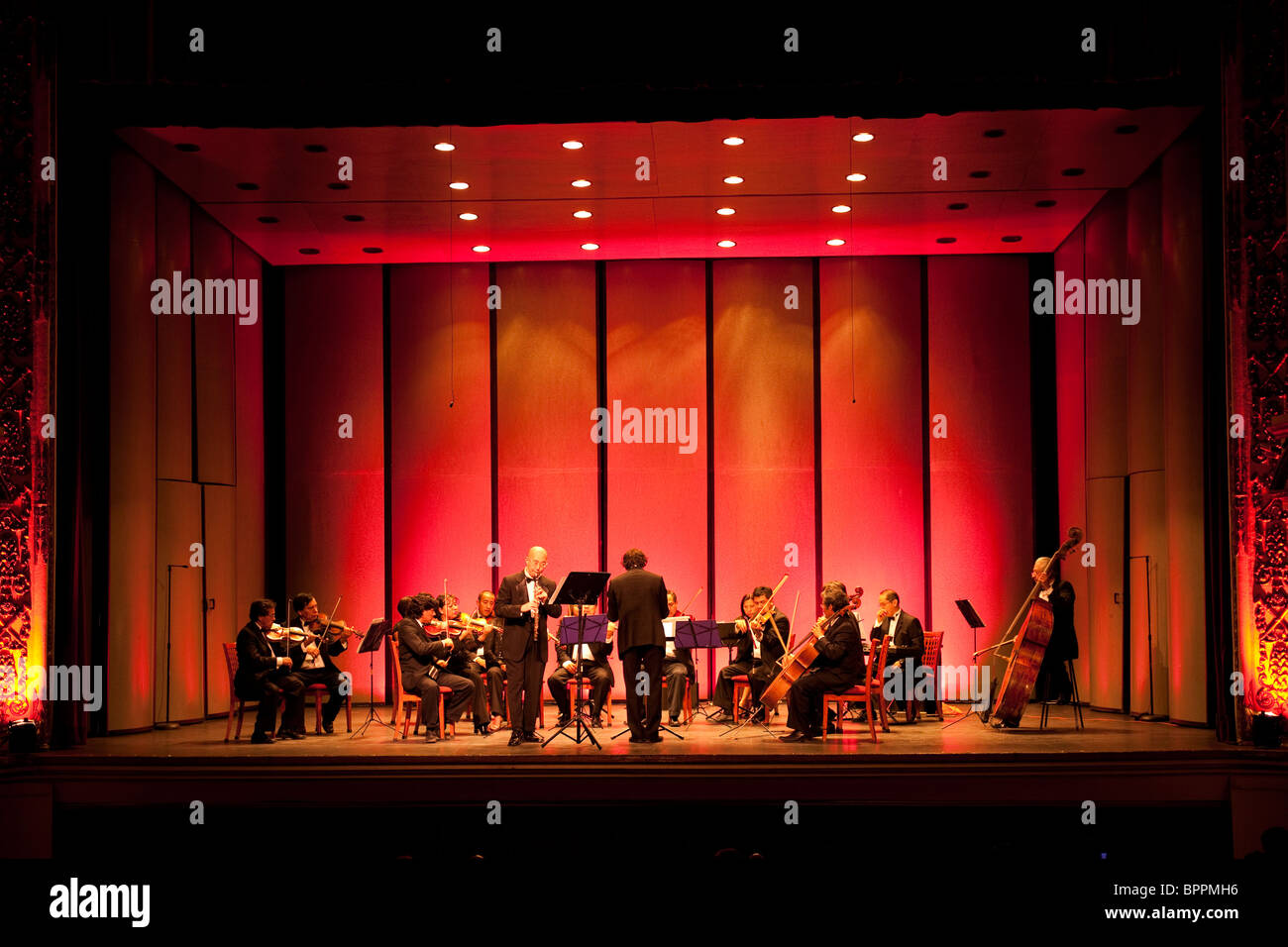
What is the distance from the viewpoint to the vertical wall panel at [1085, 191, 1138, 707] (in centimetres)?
951

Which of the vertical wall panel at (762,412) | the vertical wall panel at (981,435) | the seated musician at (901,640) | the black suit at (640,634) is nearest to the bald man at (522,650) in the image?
the black suit at (640,634)

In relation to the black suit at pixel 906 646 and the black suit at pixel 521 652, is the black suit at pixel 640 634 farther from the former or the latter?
the black suit at pixel 906 646

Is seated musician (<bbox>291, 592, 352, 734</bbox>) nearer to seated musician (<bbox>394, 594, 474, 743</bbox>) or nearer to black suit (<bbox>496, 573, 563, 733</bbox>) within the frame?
seated musician (<bbox>394, 594, 474, 743</bbox>)

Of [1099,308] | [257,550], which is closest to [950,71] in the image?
[1099,308]

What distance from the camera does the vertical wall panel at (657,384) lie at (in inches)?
446

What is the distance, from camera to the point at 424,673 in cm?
812

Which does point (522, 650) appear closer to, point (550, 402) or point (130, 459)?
point (130, 459)

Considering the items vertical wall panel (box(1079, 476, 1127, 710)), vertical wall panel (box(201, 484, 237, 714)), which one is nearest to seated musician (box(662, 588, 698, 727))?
vertical wall panel (box(1079, 476, 1127, 710))

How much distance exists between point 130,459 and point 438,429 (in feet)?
10.8

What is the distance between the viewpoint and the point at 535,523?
11.4 metres

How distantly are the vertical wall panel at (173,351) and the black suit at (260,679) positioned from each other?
6.22 ft

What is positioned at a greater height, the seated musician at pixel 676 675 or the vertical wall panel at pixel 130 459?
the vertical wall panel at pixel 130 459
